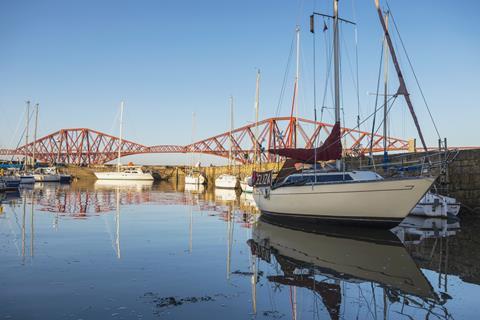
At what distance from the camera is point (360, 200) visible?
16.3 meters

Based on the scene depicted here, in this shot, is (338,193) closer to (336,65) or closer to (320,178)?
(320,178)

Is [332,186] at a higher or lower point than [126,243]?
higher

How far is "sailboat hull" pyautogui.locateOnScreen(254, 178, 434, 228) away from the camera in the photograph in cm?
1545

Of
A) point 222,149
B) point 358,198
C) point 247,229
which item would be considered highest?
point 222,149

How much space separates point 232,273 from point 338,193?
27.4ft

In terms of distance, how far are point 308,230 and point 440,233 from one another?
522 centimetres

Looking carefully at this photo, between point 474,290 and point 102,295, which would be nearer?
point 102,295

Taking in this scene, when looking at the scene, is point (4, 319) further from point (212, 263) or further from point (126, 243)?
point (126, 243)

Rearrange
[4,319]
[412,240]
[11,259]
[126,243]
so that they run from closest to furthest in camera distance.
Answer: [4,319]
[11,259]
[126,243]
[412,240]

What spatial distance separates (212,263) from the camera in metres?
10.6

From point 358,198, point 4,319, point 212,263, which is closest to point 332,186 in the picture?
point 358,198

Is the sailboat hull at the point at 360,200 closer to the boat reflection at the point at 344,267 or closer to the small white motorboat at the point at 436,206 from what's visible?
the boat reflection at the point at 344,267

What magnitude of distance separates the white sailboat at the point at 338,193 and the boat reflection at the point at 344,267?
2.87 feet

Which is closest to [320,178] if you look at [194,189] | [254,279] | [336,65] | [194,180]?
[336,65]
